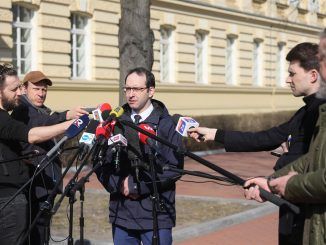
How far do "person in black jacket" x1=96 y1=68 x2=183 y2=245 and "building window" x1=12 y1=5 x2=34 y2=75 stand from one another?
1466 cm

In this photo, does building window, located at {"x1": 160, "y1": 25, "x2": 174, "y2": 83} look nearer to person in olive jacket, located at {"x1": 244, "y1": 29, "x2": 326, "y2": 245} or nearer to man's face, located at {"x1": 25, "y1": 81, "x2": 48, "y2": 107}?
man's face, located at {"x1": 25, "y1": 81, "x2": 48, "y2": 107}

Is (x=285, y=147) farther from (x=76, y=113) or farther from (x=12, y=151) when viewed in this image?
(x=12, y=151)

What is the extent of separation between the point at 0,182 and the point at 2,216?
0.25m

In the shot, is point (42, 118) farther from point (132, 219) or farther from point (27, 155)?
point (132, 219)

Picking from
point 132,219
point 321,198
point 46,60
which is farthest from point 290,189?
point 46,60

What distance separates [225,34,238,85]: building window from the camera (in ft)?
98.0

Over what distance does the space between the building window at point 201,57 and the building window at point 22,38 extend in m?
9.49

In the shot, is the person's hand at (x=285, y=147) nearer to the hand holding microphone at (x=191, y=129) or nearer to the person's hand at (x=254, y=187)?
the hand holding microphone at (x=191, y=129)

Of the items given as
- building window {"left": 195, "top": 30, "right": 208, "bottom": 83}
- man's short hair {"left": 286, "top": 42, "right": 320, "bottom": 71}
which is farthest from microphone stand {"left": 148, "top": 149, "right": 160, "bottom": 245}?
building window {"left": 195, "top": 30, "right": 208, "bottom": 83}

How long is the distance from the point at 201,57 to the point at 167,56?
247cm

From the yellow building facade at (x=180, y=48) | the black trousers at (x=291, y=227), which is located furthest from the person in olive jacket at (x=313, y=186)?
the yellow building facade at (x=180, y=48)

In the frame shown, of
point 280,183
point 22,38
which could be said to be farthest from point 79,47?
point 280,183

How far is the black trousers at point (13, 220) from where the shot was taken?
4.95m

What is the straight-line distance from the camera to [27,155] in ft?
16.2
